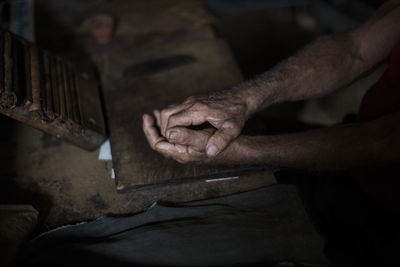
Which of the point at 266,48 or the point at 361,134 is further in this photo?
the point at 266,48

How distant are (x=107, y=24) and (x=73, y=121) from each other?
0.81 meters

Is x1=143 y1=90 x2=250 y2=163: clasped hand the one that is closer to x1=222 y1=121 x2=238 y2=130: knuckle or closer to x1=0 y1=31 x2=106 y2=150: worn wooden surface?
x1=222 y1=121 x2=238 y2=130: knuckle

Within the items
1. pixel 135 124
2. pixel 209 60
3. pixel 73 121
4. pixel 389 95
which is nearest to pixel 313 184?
pixel 389 95

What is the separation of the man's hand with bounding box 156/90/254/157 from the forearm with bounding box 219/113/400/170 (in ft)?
0.25

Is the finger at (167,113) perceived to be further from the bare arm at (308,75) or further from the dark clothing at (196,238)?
the dark clothing at (196,238)

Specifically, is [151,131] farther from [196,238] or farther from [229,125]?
[196,238]

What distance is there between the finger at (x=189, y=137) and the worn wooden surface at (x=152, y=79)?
0.18 m

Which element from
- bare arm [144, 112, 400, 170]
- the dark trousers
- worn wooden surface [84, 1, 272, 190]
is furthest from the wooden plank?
the dark trousers

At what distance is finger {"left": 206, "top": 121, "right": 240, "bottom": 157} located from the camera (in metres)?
0.92

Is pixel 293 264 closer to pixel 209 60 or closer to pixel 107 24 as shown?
pixel 209 60

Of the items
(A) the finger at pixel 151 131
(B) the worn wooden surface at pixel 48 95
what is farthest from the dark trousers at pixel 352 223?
(B) the worn wooden surface at pixel 48 95

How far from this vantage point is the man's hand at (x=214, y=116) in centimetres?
93

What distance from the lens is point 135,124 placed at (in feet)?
4.02

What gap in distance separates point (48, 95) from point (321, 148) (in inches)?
38.2
